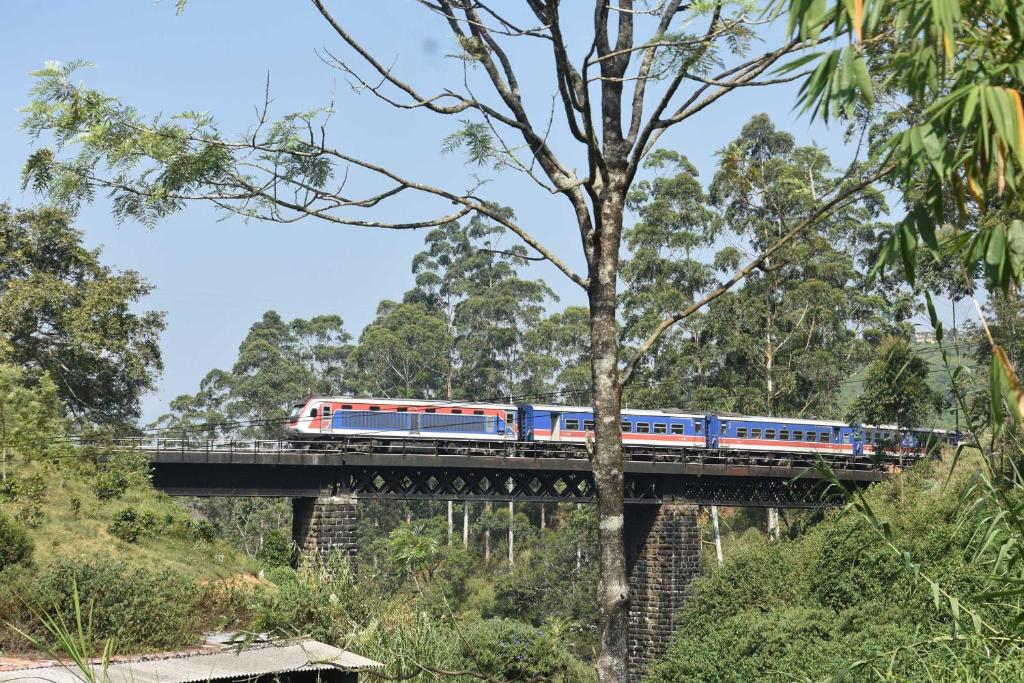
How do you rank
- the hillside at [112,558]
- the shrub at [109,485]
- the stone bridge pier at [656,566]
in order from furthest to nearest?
1. the stone bridge pier at [656,566]
2. the shrub at [109,485]
3. the hillside at [112,558]

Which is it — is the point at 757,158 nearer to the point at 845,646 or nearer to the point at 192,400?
the point at 845,646

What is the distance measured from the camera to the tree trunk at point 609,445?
269 inches

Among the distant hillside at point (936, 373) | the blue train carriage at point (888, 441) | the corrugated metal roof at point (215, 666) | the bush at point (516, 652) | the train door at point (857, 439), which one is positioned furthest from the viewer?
the train door at point (857, 439)

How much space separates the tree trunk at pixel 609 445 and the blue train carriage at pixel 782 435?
38.2 m

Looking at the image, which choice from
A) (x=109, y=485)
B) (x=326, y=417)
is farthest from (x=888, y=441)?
(x=109, y=485)

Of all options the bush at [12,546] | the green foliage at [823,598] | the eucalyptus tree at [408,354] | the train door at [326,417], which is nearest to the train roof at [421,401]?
the train door at [326,417]

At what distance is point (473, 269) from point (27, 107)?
67329 millimetres

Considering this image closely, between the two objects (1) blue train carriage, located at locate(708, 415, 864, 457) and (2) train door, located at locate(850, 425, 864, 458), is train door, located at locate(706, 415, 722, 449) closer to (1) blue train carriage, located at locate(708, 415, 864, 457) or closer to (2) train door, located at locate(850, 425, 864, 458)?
(1) blue train carriage, located at locate(708, 415, 864, 457)

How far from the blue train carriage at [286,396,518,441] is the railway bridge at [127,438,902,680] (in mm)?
549

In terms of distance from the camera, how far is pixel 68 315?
41.9 meters

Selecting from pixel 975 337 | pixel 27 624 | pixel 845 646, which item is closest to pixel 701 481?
pixel 975 337

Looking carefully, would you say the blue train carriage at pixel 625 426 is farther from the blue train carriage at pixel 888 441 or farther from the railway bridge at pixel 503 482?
the blue train carriage at pixel 888 441

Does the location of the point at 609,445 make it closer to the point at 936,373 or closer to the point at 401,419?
the point at 936,373

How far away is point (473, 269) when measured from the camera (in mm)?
74625
